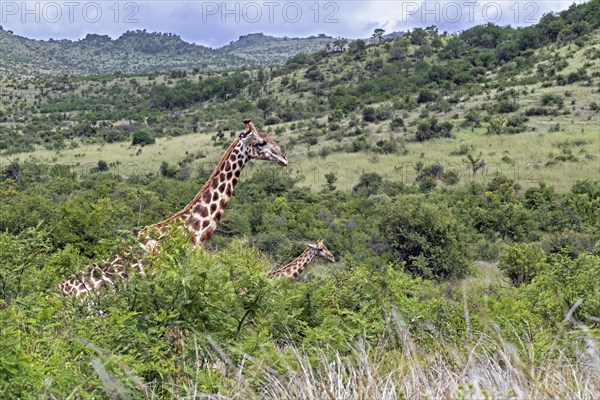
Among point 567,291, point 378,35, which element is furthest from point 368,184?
point 378,35

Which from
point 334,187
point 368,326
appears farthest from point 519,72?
point 368,326

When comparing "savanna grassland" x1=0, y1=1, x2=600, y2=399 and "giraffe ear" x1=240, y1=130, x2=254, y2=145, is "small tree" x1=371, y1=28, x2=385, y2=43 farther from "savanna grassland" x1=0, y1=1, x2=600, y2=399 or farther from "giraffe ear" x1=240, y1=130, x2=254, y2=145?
"giraffe ear" x1=240, y1=130, x2=254, y2=145

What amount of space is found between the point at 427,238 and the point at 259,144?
30.6 ft

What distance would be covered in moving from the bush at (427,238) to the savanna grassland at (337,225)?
5 cm

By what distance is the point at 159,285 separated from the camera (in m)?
3.83

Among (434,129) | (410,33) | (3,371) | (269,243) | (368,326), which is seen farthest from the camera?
(410,33)

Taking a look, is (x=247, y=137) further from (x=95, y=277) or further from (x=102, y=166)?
(x=102, y=166)

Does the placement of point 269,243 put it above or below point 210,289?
below

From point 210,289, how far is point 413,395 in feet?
4.91

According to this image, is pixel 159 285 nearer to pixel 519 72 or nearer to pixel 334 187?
pixel 334 187

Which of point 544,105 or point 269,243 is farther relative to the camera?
point 544,105

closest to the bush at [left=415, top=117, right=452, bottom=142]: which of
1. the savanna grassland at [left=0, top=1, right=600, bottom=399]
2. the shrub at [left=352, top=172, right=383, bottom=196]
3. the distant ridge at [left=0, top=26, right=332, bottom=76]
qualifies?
the savanna grassland at [left=0, top=1, right=600, bottom=399]

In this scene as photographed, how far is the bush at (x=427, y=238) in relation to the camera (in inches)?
572

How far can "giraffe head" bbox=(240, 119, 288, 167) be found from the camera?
6754 millimetres
